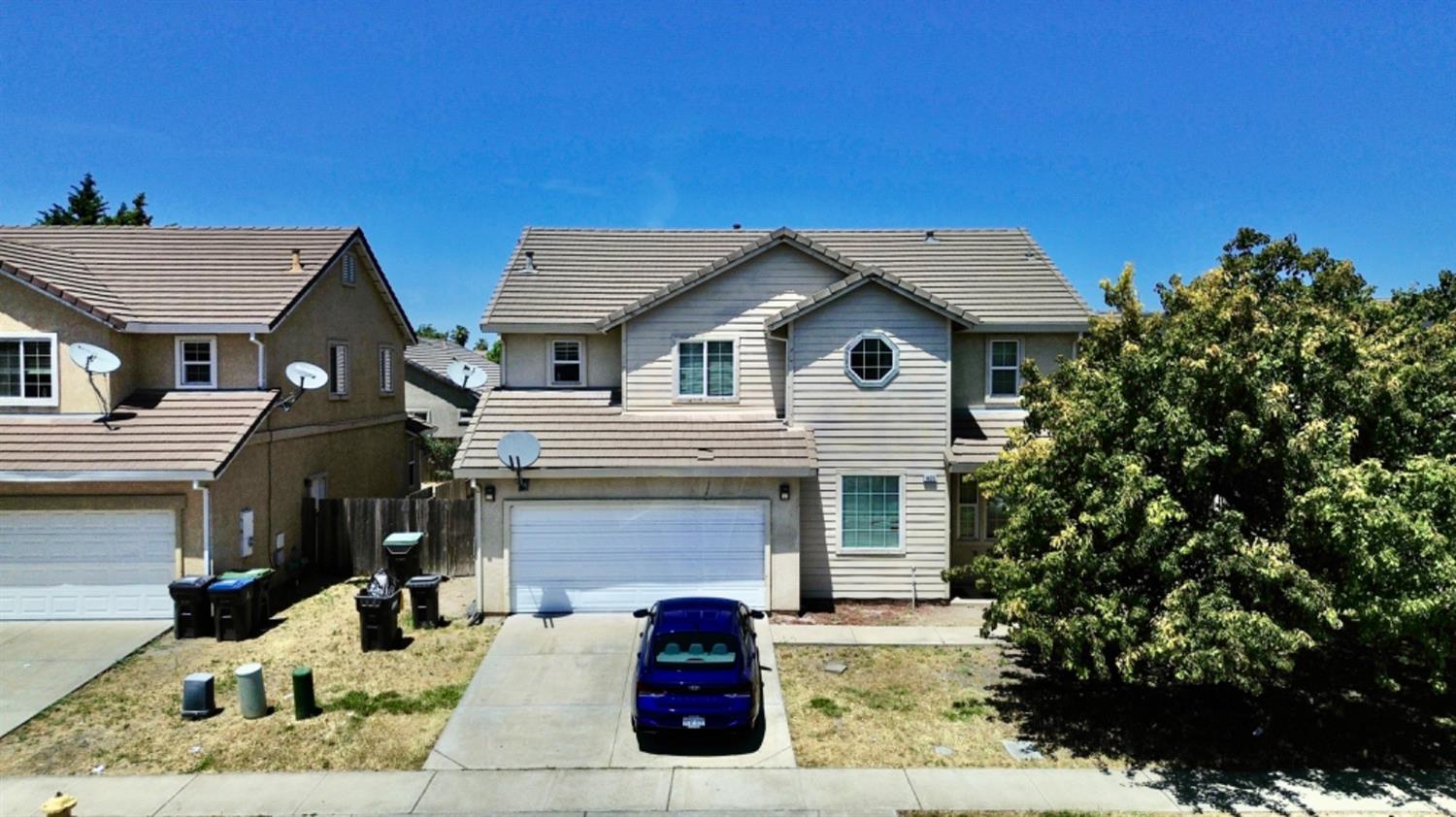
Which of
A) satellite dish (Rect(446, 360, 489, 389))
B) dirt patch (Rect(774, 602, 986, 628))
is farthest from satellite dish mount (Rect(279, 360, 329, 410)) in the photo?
dirt patch (Rect(774, 602, 986, 628))

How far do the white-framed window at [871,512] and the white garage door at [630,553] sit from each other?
6.52ft

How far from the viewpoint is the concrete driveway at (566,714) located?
9602mm

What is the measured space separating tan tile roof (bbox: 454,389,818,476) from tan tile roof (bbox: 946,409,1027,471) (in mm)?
3095

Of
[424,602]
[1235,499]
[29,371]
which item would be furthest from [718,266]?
[29,371]

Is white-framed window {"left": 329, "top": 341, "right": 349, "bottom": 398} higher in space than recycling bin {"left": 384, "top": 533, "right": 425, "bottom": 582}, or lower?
higher

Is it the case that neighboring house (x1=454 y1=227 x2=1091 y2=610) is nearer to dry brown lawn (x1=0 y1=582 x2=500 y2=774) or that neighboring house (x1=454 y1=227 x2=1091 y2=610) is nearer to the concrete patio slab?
dry brown lawn (x1=0 y1=582 x2=500 y2=774)

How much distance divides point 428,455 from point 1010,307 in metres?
24.9

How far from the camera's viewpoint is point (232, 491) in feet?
50.3

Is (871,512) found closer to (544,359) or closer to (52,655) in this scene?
(544,359)

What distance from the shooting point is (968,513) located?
17.0 metres

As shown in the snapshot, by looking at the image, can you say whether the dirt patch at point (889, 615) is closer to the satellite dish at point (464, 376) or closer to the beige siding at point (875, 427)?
the beige siding at point (875, 427)

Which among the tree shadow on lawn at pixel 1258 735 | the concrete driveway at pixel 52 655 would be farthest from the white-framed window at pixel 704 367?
the concrete driveway at pixel 52 655

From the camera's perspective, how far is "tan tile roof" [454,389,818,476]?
14617 mm

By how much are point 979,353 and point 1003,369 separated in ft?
2.06
